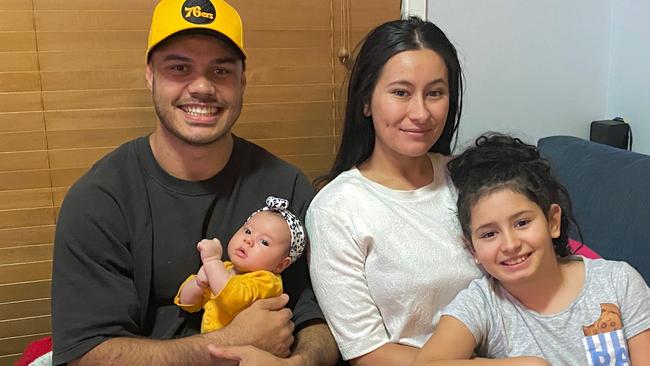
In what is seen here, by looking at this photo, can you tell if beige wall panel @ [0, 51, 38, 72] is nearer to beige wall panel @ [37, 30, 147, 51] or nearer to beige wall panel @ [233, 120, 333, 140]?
beige wall panel @ [37, 30, 147, 51]

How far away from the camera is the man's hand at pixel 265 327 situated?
4.90 ft

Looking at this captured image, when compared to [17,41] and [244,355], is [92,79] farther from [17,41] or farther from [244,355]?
[244,355]

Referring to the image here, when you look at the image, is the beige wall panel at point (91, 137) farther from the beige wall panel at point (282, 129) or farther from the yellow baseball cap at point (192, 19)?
the yellow baseball cap at point (192, 19)

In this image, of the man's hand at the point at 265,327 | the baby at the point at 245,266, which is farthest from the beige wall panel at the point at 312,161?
the man's hand at the point at 265,327

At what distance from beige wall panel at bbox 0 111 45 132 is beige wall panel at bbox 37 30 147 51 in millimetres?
209

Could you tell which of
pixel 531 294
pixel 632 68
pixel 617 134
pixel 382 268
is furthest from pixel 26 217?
pixel 632 68

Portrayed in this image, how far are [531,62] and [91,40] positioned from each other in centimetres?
164

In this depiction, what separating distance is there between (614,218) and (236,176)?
1057 millimetres

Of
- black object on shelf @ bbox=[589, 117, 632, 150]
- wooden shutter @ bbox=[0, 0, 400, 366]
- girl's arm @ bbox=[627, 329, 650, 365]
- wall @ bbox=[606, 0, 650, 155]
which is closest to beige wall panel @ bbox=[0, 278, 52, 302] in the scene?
wooden shutter @ bbox=[0, 0, 400, 366]

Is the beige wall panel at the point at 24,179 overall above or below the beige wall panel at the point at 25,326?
above

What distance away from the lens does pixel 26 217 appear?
200 centimetres

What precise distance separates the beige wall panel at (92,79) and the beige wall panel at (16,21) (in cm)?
15

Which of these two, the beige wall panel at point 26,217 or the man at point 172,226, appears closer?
the man at point 172,226

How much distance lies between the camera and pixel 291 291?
5.65 ft
